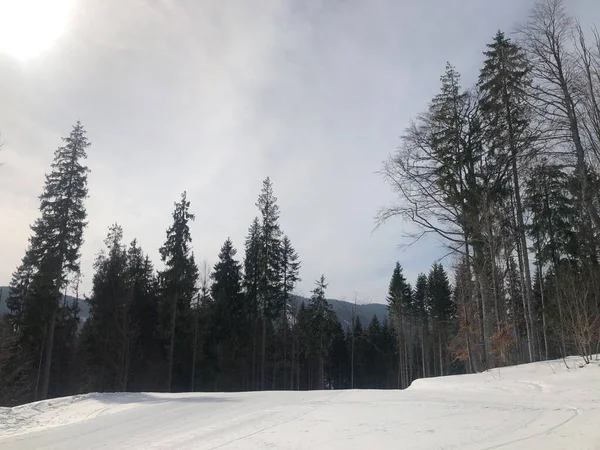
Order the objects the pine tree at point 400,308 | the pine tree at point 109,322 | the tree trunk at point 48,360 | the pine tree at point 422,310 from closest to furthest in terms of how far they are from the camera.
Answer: the tree trunk at point 48,360, the pine tree at point 109,322, the pine tree at point 400,308, the pine tree at point 422,310

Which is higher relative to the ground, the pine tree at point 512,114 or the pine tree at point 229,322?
the pine tree at point 512,114

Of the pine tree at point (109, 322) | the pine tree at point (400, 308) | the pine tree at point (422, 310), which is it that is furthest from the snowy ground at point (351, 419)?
the pine tree at point (422, 310)

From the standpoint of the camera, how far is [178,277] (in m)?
37.3

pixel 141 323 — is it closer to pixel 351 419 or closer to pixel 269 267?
pixel 269 267

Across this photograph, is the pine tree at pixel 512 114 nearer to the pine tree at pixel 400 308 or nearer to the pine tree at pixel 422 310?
the pine tree at pixel 400 308

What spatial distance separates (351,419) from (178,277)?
101 ft

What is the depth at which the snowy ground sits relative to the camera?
21.7ft

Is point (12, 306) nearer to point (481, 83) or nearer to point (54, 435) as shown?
point (54, 435)

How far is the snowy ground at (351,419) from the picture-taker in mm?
6602

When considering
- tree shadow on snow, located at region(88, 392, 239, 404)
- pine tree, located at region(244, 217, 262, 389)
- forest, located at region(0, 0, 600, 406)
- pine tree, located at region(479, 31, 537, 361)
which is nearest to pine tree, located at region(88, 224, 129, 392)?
forest, located at region(0, 0, 600, 406)

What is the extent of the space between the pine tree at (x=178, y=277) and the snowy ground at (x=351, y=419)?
76.0 feet

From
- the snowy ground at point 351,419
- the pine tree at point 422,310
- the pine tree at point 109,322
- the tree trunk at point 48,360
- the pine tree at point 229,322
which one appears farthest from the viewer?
the pine tree at point 422,310

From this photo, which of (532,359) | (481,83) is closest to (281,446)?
(532,359)

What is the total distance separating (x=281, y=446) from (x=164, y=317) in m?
32.5
